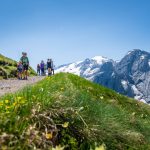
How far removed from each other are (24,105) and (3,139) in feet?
7.79

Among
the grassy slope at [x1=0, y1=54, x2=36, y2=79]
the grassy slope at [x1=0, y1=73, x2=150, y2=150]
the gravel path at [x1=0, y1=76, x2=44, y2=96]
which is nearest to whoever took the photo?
the grassy slope at [x1=0, y1=73, x2=150, y2=150]

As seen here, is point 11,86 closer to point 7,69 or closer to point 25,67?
point 25,67

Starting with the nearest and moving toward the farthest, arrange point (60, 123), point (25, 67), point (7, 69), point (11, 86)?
1. point (60, 123)
2. point (11, 86)
3. point (25, 67)
4. point (7, 69)

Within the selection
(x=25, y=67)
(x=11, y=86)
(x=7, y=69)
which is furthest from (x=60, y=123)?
(x=7, y=69)

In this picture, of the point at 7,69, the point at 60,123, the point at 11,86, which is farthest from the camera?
the point at 7,69

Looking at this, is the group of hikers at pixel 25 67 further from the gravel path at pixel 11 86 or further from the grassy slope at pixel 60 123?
Result: the grassy slope at pixel 60 123

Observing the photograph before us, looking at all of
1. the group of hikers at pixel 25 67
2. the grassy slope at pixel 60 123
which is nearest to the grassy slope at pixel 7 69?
the group of hikers at pixel 25 67

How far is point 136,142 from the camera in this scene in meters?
11.1

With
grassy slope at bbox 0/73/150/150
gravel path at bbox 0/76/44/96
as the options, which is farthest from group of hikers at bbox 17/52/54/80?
grassy slope at bbox 0/73/150/150

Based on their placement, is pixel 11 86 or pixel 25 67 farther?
pixel 25 67

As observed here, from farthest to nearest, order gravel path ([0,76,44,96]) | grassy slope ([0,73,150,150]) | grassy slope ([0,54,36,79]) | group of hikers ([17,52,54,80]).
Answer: grassy slope ([0,54,36,79]) < group of hikers ([17,52,54,80]) < gravel path ([0,76,44,96]) < grassy slope ([0,73,150,150])

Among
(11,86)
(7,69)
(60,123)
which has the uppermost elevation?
(7,69)

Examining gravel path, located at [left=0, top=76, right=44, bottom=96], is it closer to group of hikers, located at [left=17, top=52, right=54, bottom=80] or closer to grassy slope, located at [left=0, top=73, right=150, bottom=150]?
group of hikers, located at [left=17, top=52, right=54, bottom=80]

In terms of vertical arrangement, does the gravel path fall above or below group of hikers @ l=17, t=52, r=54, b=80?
below
